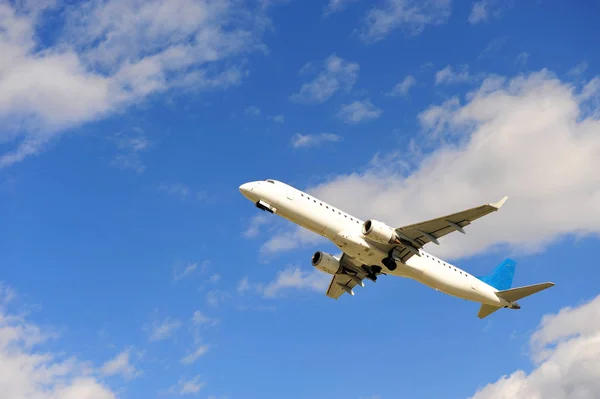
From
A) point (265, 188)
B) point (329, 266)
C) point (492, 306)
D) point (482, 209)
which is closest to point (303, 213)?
point (265, 188)

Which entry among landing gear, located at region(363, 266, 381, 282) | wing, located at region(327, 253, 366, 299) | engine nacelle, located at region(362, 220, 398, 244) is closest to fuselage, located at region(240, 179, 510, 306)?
engine nacelle, located at region(362, 220, 398, 244)

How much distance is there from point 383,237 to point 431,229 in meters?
3.55

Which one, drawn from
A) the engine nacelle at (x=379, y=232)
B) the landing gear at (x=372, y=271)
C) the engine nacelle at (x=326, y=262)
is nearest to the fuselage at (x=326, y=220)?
the engine nacelle at (x=379, y=232)

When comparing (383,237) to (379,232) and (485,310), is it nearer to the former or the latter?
(379,232)

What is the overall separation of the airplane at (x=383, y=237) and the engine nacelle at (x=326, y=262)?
3.4 inches

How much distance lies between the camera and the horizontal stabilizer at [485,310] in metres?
56.9

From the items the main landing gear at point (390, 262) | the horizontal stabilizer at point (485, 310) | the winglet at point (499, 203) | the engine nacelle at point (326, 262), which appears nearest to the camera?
the winglet at point (499, 203)

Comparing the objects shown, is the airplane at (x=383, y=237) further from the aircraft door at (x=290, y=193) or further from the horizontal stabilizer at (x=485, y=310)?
the horizontal stabilizer at (x=485, y=310)

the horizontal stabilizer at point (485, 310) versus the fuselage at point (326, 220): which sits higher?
the fuselage at point (326, 220)

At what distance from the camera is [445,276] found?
2067 inches

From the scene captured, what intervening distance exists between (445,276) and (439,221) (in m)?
6.74

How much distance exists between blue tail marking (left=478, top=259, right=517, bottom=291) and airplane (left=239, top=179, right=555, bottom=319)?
10.3 feet

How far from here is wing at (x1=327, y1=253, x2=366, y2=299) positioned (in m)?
55.7

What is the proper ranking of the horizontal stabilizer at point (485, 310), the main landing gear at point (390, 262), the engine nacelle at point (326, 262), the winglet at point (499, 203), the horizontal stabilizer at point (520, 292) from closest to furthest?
the winglet at point (499, 203) → the main landing gear at point (390, 262) → the horizontal stabilizer at point (520, 292) → the engine nacelle at point (326, 262) → the horizontal stabilizer at point (485, 310)
